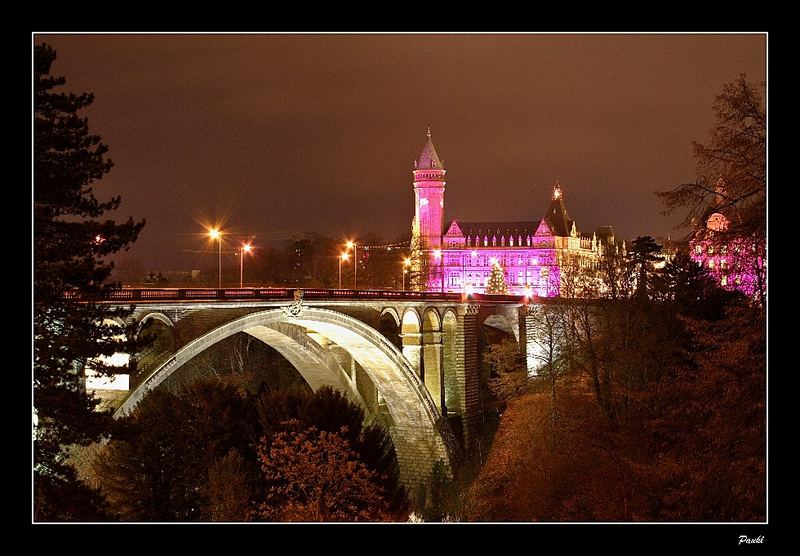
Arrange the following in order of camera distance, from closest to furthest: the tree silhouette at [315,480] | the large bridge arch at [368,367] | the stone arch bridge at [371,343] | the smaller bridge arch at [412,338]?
1. the stone arch bridge at [371,343]
2. the large bridge arch at [368,367]
3. the tree silhouette at [315,480]
4. the smaller bridge arch at [412,338]

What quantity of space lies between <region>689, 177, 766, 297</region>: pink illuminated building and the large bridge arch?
15.9 metres

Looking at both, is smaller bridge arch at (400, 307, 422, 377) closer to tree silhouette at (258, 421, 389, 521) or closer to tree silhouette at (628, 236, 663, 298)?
tree silhouette at (258, 421, 389, 521)

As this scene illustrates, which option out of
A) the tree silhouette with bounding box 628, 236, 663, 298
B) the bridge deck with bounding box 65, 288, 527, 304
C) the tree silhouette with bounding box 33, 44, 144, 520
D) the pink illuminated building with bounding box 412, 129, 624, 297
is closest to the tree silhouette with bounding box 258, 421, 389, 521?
the bridge deck with bounding box 65, 288, 527, 304

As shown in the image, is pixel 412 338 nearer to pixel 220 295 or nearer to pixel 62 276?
pixel 220 295

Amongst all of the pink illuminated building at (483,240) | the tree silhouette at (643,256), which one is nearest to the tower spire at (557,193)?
the pink illuminated building at (483,240)

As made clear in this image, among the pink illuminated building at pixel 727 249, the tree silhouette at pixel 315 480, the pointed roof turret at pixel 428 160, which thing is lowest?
the tree silhouette at pixel 315 480

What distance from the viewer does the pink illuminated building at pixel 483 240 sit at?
137875 millimetres

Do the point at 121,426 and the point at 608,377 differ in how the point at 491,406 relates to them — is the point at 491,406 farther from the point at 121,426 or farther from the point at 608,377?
the point at 121,426

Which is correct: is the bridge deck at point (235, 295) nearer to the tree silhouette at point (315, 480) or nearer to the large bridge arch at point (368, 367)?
the large bridge arch at point (368, 367)

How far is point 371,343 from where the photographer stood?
37906 millimetres

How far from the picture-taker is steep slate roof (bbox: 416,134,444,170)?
473 ft

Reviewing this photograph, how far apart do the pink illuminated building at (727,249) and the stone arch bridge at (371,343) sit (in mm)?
15313

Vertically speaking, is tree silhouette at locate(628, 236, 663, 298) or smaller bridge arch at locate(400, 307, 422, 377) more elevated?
tree silhouette at locate(628, 236, 663, 298)

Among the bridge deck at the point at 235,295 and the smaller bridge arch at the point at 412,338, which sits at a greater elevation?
the bridge deck at the point at 235,295
